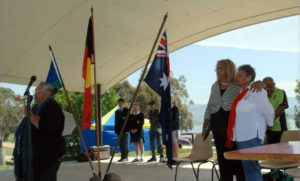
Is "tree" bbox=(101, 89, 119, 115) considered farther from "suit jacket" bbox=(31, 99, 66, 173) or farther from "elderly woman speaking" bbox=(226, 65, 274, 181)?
"elderly woman speaking" bbox=(226, 65, 274, 181)

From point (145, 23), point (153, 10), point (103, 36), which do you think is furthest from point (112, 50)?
point (153, 10)

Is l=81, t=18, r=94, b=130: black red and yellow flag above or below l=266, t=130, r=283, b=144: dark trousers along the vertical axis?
above

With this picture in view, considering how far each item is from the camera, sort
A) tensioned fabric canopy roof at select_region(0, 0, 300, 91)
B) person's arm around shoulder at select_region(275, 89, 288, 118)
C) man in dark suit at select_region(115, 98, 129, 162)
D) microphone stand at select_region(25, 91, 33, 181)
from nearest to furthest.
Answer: microphone stand at select_region(25, 91, 33, 181), person's arm around shoulder at select_region(275, 89, 288, 118), tensioned fabric canopy roof at select_region(0, 0, 300, 91), man in dark suit at select_region(115, 98, 129, 162)

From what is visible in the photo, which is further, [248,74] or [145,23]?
[145,23]

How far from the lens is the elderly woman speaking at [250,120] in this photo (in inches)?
109

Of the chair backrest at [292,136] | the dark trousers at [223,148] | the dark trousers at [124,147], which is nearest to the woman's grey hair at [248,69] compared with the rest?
the dark trousers at [223,148]

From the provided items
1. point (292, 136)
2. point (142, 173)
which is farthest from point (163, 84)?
point (142, 173)

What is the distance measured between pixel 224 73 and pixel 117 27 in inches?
162

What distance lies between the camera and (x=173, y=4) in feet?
20.4

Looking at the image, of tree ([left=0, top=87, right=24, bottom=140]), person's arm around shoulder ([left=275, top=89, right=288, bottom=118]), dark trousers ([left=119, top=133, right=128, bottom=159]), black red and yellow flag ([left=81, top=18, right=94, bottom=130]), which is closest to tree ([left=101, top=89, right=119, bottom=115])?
dark trousers ([left=119, top=133, right=128, bottom=159])

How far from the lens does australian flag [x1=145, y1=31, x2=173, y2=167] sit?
4.14m

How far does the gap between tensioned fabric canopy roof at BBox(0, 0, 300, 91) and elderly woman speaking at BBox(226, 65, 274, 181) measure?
3.68 m

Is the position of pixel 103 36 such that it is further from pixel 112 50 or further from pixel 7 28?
pixel 7 28

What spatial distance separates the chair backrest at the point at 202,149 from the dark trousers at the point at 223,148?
1.42m
